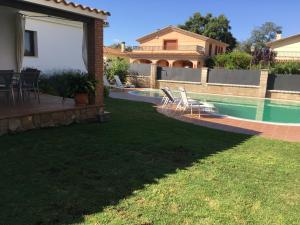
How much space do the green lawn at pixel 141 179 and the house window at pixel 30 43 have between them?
7728 mm

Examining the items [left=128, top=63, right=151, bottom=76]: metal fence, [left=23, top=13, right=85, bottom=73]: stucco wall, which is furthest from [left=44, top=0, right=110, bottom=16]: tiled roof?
[left=128, top=63, right=151, bottom=76]: metal fence

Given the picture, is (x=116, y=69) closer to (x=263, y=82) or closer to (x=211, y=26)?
(x=263, y=82)

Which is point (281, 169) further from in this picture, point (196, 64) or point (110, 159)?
point (196, 64)

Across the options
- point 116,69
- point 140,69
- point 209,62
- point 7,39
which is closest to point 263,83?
Answer: point 140,69

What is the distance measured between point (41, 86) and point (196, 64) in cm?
3155

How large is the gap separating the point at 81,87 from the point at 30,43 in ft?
23.6

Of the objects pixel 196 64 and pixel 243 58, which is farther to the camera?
pixel 196 64

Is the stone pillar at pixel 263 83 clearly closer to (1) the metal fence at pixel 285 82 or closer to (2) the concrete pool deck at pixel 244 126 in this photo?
(1) the metal fence at pixel 285 82

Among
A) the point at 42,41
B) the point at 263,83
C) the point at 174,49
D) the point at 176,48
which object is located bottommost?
the point at 263,83

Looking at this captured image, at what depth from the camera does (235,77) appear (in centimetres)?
2200

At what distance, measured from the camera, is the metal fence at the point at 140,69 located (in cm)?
2536

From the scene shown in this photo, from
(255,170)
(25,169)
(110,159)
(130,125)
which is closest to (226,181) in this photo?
(255,170)

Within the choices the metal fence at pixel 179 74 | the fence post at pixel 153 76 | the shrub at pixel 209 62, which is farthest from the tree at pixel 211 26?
the fence post at pixel 153 76

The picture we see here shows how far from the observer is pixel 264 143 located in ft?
23.7
